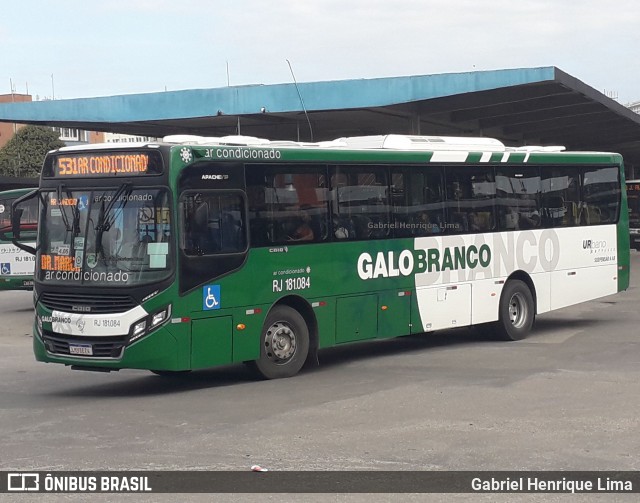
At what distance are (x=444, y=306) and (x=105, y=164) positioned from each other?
5704 millimetres

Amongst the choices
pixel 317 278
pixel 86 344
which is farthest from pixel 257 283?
pixel 86 344

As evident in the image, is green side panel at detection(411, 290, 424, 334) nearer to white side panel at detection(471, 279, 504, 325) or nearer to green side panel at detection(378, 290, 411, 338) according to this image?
green side panel at detection(378, 290, 411, 338)

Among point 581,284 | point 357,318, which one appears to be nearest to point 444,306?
point 357,318

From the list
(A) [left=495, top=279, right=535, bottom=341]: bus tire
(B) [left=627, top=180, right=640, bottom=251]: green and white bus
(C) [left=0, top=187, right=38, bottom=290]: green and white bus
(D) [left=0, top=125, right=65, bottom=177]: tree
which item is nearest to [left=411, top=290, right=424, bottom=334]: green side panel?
(A) [left=495, top=279, right=535, bottom=341]: bus tire

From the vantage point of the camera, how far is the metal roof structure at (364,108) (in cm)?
2759

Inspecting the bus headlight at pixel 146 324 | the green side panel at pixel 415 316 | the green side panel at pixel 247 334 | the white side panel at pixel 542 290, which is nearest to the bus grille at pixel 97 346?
the bus headlight at pixel 146 324

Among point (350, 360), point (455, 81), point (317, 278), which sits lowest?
point (350, 360)

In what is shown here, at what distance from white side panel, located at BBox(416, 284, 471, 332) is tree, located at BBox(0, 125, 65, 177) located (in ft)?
212

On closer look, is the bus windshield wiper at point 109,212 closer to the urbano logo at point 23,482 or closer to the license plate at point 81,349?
the license plate at point 81,349

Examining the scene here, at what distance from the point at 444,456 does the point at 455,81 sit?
64.9 feet

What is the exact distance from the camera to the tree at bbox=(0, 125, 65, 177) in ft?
253

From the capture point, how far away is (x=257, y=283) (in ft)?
42.0

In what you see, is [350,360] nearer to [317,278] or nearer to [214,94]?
[317,278]

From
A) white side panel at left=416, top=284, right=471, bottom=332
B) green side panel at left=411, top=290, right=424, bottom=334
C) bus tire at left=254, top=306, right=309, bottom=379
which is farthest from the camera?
white side panel at left=416, top=284, right=471, bottom=332
